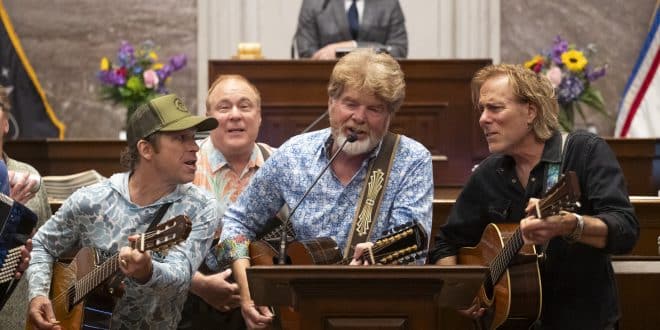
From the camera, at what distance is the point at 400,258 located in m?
4.62

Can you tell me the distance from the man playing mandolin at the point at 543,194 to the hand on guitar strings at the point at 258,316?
86 cm

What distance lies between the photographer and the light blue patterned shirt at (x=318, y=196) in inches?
196

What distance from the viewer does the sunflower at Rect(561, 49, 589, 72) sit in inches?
346

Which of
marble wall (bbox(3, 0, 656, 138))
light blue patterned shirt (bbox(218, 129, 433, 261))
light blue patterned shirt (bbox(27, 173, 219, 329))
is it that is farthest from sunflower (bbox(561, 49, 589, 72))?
light blue patterned shirt (bbox(27, 173, 219, 329))

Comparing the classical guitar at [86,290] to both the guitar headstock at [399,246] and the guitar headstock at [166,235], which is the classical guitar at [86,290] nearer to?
the guitar headstock at [166,235]

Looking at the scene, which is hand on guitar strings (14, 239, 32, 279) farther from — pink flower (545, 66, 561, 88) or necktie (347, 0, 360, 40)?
necktie (347, 0, 360, 40)

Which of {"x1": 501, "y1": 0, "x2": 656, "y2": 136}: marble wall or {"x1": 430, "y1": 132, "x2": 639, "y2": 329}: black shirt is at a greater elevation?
{"x1": 501, "y1": 0, "x2": 656, "y2": 136}: marble wall

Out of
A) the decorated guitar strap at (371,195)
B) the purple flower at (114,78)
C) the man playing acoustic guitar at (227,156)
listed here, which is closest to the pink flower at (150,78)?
the purple flower at (114,78)

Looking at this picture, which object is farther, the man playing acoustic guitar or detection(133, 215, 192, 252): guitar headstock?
the man playing acoustic guitar

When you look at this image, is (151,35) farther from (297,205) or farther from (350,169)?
(297,205)

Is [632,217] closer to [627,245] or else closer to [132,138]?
[627,245]

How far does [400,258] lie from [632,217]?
886mm

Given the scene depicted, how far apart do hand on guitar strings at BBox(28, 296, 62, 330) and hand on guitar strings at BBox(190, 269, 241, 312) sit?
0.62 meters

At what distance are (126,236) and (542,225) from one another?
1.72 m
